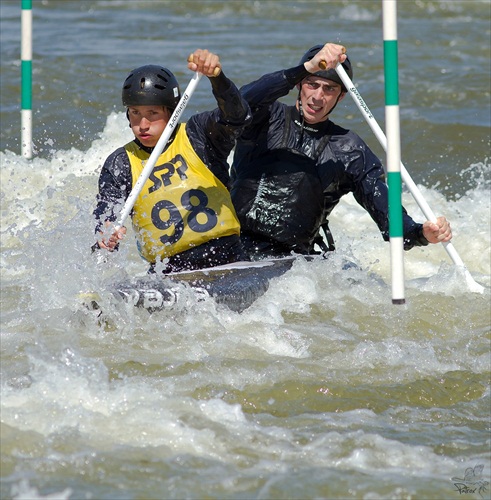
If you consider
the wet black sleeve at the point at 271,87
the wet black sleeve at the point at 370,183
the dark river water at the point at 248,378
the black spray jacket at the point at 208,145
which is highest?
the wet black sleeve at the point at 271,87

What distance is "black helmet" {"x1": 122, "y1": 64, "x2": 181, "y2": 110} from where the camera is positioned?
5.47 m

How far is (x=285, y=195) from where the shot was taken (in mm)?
6168

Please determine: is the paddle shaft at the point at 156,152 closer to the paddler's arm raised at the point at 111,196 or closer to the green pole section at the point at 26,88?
the paddler's arm raised at the point at 111,196

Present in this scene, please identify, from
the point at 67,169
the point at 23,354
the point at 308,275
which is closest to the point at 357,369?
the point at 308,275

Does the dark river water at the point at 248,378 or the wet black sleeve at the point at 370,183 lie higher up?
the wet black sleeve at the point at 370,183

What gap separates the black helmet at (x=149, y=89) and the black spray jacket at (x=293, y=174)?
2.31 ft

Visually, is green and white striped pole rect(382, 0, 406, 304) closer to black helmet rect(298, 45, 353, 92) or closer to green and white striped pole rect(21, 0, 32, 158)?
black helmet rect(298, 45, 353, 92)

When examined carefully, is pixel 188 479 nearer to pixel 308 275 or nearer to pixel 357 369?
pixel 357 369

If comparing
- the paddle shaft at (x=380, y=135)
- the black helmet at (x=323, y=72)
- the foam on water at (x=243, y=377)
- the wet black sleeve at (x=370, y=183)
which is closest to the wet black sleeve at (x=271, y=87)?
the black helmet at (x=323, y=72)

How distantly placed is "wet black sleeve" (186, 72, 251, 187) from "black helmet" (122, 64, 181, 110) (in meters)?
0.23

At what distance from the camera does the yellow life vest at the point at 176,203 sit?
5645 millimetres

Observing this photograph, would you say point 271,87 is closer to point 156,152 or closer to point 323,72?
point 323,72

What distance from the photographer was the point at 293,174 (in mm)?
6156

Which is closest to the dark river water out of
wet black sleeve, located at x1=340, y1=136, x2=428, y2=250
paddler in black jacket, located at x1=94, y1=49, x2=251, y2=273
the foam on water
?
the foam on water
